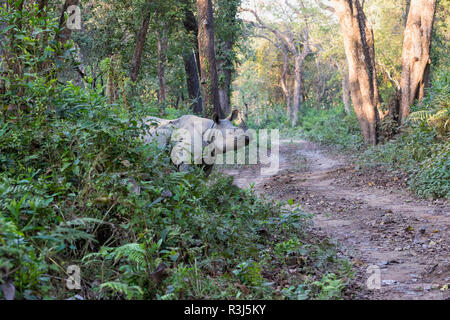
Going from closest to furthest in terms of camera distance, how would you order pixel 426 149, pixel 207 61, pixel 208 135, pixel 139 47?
pixel 208 135, pixel 426 149, pixel 207 61, pixel 139 47

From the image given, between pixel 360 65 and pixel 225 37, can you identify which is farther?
pixel 225 37

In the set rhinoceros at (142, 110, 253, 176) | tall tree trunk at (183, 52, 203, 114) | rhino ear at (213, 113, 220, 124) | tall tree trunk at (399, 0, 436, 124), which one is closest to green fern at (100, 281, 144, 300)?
rhinoceros at (142, 110, 253, 176)

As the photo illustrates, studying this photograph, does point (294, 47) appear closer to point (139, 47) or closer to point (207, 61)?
point (139, 47)

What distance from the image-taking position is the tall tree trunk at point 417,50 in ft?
42.4

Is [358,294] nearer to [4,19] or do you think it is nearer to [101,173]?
[101,173]

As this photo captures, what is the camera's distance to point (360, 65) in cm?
1399

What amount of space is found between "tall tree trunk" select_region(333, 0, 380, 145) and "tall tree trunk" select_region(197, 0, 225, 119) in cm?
542

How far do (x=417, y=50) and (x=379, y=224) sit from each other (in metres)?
8.02

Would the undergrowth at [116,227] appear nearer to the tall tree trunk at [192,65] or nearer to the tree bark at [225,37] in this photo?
the tall tree trunk at [192,65]

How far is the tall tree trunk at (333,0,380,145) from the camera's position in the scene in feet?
45.7

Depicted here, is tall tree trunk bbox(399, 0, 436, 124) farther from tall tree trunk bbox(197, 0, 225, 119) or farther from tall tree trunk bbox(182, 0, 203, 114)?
tall tree trunk bbox(182, 0, 203, 114)

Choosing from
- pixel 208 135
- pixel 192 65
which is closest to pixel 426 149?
pixel 208 135

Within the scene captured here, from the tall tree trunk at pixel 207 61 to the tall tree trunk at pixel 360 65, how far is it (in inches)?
213

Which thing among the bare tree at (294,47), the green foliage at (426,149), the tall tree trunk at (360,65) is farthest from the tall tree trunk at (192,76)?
the bare tree at (294,47)
